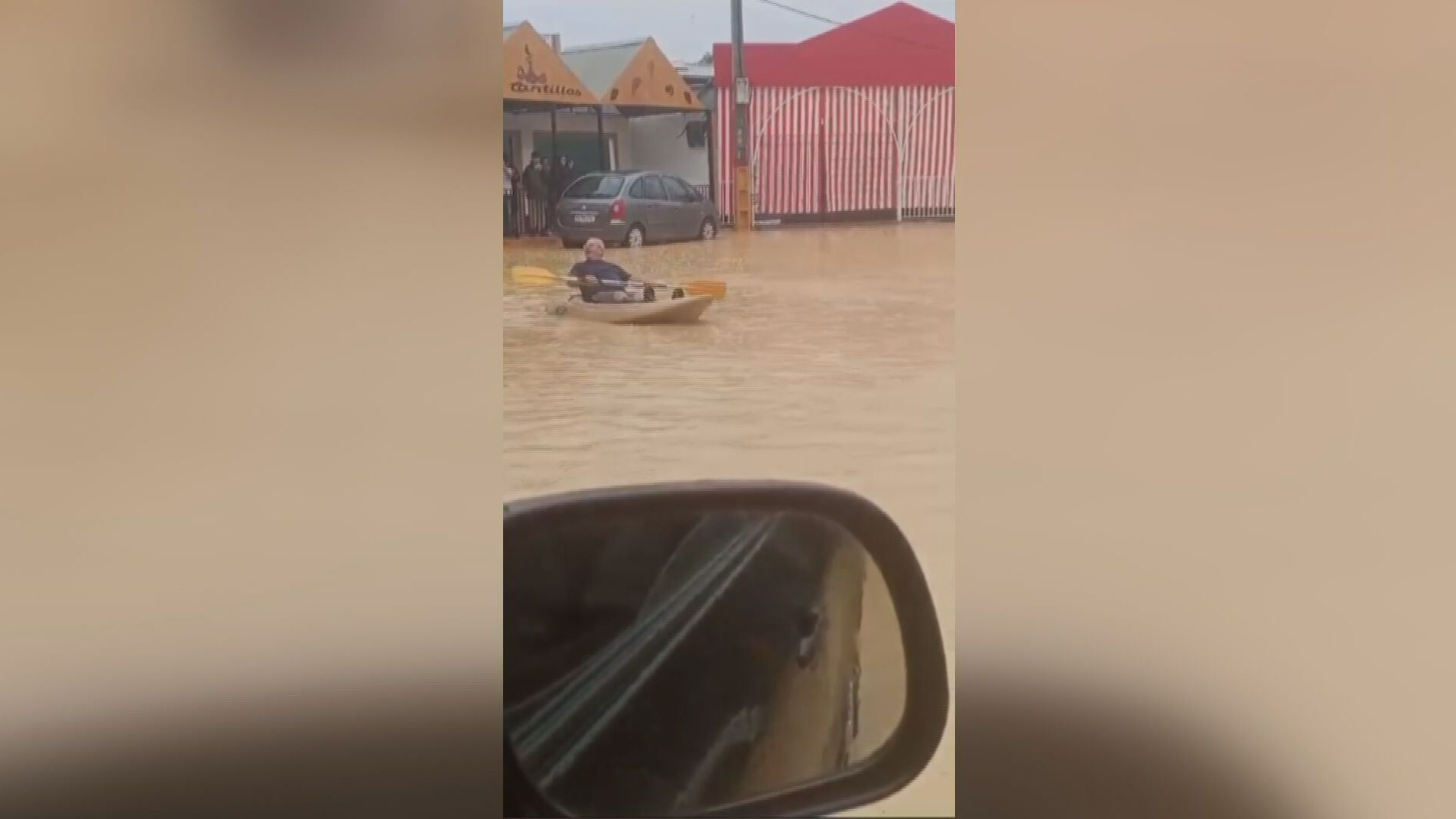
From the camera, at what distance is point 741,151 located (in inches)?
27.0

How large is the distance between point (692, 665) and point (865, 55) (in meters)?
0.47

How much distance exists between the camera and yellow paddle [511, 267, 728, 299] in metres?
0.67

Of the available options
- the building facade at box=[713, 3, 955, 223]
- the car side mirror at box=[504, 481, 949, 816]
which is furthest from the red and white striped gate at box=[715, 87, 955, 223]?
the car side mirror at box=[504, 481, 949, 816]

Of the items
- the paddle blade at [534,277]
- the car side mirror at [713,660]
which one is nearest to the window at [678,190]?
the paddle blade at [534,277]

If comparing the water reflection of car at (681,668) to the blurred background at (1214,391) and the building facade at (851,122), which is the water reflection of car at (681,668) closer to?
the blurred background at (1214,391)

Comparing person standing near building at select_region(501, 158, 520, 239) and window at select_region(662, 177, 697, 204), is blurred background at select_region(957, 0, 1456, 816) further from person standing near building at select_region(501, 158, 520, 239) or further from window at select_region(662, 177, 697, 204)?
Answer: person standing near building at select_region(501, 158, 520, 239)

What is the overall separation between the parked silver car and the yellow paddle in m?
0.03

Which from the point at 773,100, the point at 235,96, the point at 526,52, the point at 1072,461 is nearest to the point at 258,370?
the point at 235,96

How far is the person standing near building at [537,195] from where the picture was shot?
0.67m

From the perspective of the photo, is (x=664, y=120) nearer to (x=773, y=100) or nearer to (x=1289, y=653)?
(x=773, y=100)

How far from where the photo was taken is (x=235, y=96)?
26.5 inches

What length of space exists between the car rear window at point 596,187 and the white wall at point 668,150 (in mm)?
21

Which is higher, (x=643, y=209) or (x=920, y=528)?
(x=643, y=209)

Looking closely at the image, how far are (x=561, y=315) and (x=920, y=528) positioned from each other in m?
0.31
